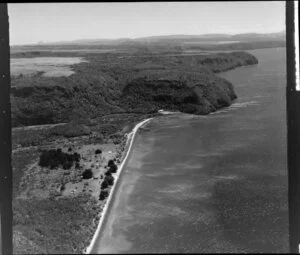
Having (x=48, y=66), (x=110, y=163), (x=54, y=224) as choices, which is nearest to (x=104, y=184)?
(x=110, y=163)

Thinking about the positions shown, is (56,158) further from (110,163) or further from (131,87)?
(131,87)

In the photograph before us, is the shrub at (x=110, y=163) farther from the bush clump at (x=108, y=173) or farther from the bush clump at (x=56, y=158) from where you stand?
the bush clump at (x=56, y=158)

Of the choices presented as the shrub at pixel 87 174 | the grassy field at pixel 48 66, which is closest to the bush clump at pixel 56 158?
the shrub at pixel 87 174

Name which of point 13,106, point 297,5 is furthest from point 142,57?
point 297,5

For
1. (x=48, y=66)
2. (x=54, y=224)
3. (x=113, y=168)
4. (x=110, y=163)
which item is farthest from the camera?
(x=48, y=66)

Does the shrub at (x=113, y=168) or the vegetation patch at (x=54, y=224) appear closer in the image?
the vegetation patch at (x=54, y=224)

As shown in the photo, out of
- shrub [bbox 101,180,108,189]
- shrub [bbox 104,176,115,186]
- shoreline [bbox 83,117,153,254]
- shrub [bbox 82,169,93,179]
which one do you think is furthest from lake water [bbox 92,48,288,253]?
shrub [bbox 82,169,93,179]
